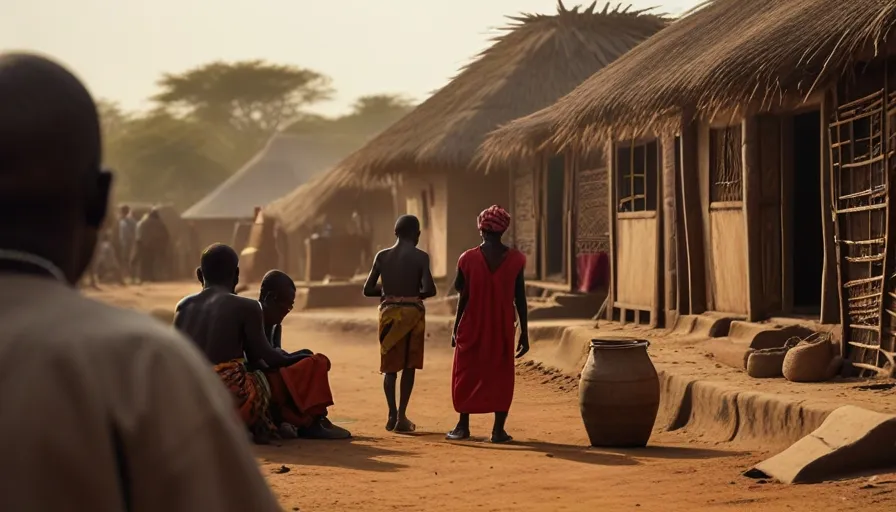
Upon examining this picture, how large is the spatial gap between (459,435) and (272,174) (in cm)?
3246

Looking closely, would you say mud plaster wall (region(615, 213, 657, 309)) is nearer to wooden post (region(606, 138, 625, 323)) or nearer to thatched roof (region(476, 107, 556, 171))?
wooden post (region(606, 138, 625, 323))

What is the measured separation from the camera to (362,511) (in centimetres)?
590

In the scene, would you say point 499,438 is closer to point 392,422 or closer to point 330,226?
point 392,422

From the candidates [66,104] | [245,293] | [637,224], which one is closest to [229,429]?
[66,104]

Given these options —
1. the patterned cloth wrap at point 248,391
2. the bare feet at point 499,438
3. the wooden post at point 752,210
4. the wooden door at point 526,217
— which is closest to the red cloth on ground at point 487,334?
the bare feet at point 499,438

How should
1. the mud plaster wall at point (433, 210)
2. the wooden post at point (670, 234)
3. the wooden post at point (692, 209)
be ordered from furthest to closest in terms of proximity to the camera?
the mud plaster wall at point (433, 210) < the wooden post at point (670, 234) < the wooden post at point (692, 209)

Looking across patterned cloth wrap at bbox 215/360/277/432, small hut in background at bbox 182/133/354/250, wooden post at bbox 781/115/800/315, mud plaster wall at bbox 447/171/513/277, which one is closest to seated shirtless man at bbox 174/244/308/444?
patterned cloth wrap at bbox 215/360/277/432

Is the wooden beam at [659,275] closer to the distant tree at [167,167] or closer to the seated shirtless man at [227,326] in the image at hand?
the seated shirtless man at [227,326]

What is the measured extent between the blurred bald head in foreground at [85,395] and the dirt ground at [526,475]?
15.6 feet

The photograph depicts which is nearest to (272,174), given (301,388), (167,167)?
(167,167)

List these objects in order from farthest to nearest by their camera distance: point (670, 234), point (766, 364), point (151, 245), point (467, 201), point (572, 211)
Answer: point (151, 245), point (467, 201), point (572, 211), point (670, 234), point (766, 364)

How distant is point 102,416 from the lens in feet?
3.98

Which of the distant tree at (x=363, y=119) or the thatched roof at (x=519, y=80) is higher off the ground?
the distant tree at (x=363, y=119)

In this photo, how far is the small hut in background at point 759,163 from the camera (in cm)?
866
